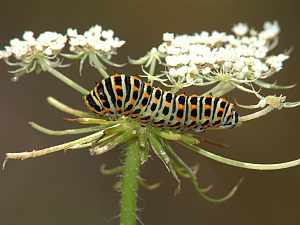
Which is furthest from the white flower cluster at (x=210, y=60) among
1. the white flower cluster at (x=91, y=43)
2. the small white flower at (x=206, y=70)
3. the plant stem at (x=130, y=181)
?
the plant stem at (x=130, y=181)

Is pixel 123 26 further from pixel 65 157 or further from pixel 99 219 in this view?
pixel 99 219

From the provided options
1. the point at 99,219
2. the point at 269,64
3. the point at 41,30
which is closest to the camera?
the point at 269,64

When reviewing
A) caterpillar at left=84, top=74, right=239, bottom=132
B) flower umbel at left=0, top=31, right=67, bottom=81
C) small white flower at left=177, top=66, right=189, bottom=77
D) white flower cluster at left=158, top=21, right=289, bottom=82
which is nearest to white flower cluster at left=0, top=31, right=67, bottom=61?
flower umbel at left=0, top=31, right=67, bottom=81

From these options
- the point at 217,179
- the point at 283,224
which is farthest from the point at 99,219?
the point at 283,224

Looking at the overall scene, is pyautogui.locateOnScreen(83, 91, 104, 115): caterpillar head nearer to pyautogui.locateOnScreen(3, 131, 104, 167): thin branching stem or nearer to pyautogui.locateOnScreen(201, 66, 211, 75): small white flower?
pyautogui.locateOnScreen(3, 131, 104, 167): thin branching stem

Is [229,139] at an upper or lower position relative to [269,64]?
upper

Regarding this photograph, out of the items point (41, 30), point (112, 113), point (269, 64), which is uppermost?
point (41, 30)

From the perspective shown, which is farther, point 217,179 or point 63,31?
point 63,31
